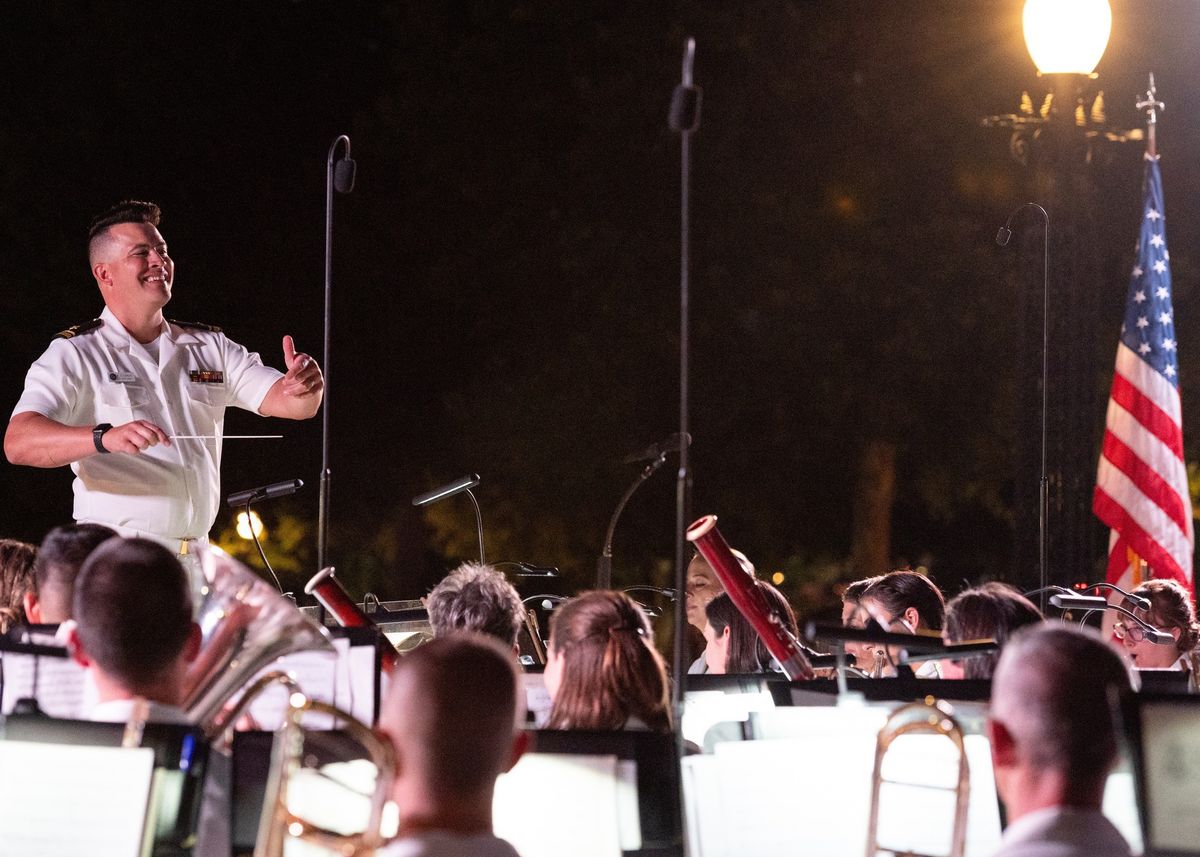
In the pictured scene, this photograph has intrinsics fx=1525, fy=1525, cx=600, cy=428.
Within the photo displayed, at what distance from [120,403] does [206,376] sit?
0.35 meters

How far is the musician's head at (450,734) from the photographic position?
92.9 inches

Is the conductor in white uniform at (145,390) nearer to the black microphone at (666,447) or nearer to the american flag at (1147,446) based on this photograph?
the black microphone at (666,447)

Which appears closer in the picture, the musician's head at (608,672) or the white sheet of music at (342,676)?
the white sheet of music at (342,676)

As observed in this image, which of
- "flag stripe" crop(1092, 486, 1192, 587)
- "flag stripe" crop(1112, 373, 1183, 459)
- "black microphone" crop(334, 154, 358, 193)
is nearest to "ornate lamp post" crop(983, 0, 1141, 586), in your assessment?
"flag stripe" crop(1092, 486, 1192, 587)

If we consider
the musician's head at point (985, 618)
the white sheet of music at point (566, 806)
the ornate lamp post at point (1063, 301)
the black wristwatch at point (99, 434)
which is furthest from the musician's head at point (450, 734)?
the ornate lamp post at point (1063, 301)

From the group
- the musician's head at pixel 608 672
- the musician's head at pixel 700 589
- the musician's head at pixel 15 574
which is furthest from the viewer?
the musician's head at pixel 700 589

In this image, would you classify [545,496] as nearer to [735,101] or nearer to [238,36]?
[735,101]

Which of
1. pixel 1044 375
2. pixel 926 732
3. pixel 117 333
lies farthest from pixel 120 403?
pixel 1044 375

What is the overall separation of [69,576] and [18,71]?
14.9m

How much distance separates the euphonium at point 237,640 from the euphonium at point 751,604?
2040 mm

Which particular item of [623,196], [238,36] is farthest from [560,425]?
[238,36]

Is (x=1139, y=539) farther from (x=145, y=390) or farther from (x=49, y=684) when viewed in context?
(x=49, y=684)

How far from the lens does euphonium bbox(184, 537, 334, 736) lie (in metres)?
2.99

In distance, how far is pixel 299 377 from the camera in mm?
5871
